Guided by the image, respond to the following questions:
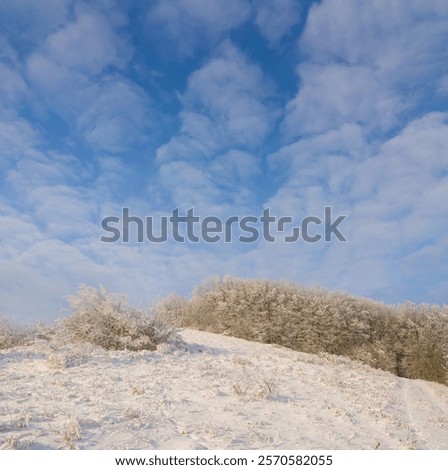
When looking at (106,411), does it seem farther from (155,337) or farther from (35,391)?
(155,337)

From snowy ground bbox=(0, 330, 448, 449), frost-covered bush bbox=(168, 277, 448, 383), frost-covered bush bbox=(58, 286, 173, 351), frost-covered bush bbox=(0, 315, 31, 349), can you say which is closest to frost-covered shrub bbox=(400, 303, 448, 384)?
frost-covered bush bbox=(168, 277, 448, 383)

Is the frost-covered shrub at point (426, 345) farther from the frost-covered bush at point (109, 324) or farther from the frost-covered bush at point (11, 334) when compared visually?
the frost-covered bush at point (11, 334)

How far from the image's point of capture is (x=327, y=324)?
13.8m

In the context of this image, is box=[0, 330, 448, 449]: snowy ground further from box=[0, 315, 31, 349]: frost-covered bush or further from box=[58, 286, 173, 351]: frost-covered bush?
box=[0, 315, 31, 349]: frost-covered bush

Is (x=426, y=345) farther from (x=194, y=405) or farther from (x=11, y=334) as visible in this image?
(x=11, y=334)

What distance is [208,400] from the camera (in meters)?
6.21

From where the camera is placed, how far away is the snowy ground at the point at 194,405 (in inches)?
182

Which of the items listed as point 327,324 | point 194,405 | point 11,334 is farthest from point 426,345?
point 11,334

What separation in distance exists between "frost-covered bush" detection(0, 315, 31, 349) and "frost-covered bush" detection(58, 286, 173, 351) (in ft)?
3.02

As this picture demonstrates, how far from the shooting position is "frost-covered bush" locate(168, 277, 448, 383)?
44.5 ft

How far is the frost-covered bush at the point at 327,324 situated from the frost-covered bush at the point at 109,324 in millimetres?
2651

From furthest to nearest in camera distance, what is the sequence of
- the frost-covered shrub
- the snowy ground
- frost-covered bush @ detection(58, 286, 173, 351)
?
the frost-covered shrub
frost-covered bush @ detection(58, 286, 173, 351)
the snowy ground
